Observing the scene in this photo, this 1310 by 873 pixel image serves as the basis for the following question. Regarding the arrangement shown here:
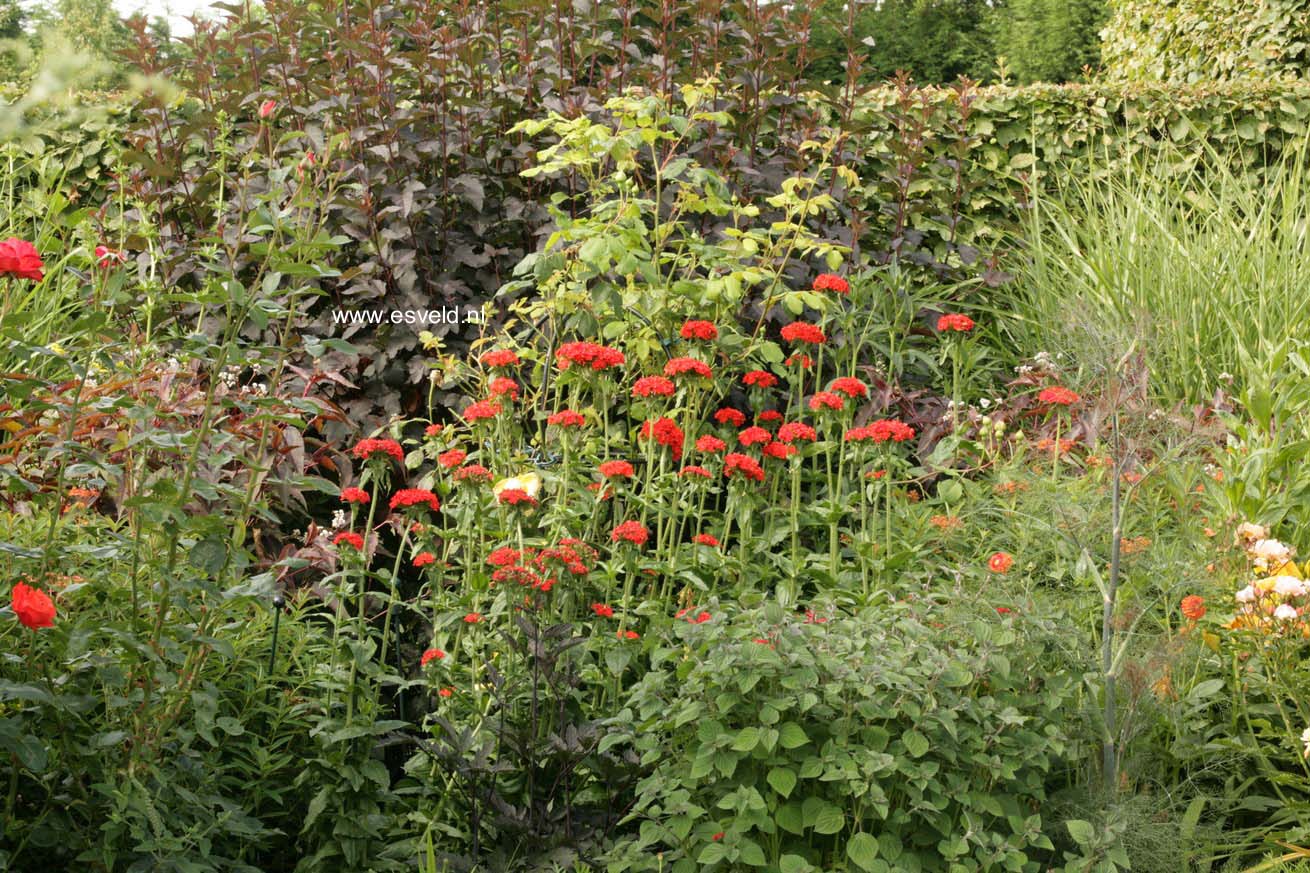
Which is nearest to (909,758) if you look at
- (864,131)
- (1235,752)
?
(1235,752)

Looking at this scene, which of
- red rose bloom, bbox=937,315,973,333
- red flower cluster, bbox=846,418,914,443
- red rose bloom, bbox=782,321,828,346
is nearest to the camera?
red flower cluster, bbox=846,418,914,443

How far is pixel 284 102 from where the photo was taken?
14.8 ft

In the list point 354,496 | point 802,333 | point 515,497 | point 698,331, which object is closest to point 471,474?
point 515,497

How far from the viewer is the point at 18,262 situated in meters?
2.05

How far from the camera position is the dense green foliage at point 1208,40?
708 centimetres

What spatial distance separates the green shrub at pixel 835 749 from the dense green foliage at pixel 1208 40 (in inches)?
214

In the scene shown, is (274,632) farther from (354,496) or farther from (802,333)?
(802,333)

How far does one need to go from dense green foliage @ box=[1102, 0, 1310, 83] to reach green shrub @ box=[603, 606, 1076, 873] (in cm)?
544

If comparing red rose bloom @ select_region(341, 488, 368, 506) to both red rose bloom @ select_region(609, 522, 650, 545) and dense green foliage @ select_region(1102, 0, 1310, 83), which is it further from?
dense green foliage @ select_region(1102, 0, 1310, 83)

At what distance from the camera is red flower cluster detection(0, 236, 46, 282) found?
2.04 m

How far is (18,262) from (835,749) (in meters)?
1.71

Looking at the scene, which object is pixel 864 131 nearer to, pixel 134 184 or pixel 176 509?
pixel 134 184

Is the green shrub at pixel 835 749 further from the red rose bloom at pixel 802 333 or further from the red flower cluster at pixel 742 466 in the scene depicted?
the red rose bloom at pixel 802 333

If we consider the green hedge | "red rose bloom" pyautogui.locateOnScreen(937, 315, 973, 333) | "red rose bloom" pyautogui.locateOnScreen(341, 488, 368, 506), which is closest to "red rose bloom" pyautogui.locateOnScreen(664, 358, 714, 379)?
"red rose bloom" pyautogui.locateOnScreen(341, 488, 368, 506)
